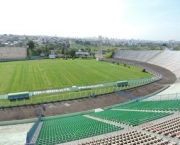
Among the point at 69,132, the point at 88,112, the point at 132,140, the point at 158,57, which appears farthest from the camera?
the point at 158,57

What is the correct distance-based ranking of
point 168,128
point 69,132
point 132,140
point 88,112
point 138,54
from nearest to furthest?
1. point 132,140
2. point 168,128
3. point 69,132
4. point 88,112
5. point 138,54

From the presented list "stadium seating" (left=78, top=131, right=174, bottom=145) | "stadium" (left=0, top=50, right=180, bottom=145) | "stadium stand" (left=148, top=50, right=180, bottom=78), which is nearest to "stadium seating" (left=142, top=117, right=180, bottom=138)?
"stadium" (left=0, top=50, right=180, bottom=145)

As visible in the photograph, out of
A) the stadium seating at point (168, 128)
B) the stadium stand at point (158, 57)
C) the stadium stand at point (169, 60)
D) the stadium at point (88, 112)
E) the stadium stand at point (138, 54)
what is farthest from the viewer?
the stadium stand at point (138, 54)

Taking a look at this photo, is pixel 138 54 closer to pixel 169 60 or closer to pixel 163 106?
pixel 169 60

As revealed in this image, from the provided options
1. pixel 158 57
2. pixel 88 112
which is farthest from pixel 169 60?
pixel 88 112

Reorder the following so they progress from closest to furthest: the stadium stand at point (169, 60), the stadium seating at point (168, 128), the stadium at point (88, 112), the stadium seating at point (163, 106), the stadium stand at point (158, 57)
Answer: the stadium seating at point (168, 128)
the stadium at point (88, 112)
the stadium seating at point (163, 106)
the stadium stand at point (169, 60)
the stadium stand at point (158, 57)

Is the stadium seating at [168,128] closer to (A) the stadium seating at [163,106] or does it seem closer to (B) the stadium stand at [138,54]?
(A) the stadium seating at [163,106]

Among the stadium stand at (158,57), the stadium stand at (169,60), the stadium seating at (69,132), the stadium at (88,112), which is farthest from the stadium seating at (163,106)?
the stadium stand at (169,60)

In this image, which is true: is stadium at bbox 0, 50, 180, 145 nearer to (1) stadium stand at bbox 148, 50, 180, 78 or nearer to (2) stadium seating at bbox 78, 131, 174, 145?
(2) stadium seating at bbox 78, 131, 174, 145

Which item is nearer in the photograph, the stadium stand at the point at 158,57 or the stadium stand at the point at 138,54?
the stadium stand at the point at 158,57

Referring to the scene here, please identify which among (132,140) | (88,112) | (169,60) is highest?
(169,60)
